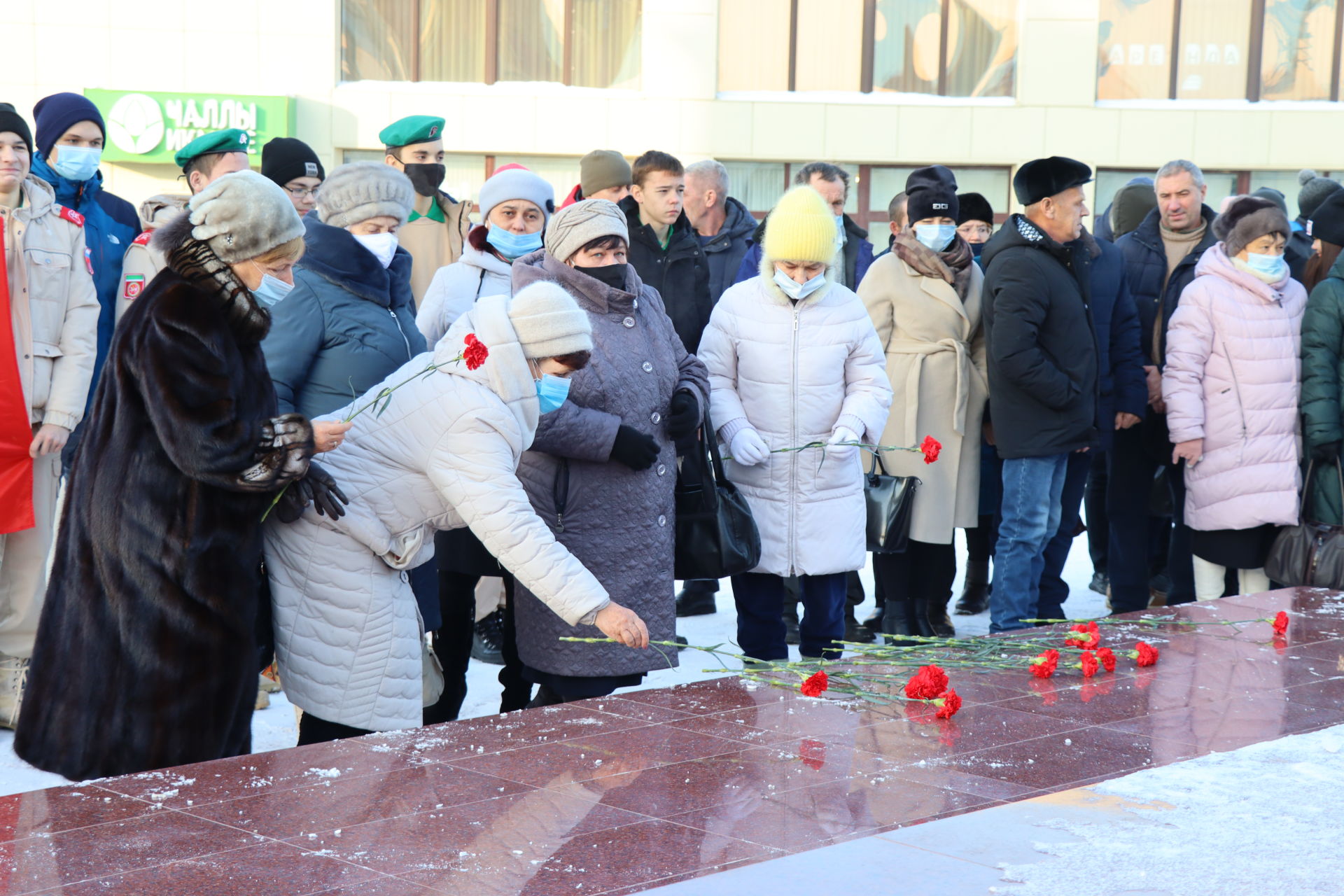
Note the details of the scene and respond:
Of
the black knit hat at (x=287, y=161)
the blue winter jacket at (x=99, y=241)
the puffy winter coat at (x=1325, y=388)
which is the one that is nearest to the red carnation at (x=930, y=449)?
the puffy winter coat at (x=1325, y=388)

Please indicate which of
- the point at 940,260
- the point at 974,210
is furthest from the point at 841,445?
the point at 974,210

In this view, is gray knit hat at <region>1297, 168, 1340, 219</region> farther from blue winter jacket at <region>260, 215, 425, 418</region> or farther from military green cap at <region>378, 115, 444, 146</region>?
blue winter jacket at <region>260, 215, 425, 418</region>

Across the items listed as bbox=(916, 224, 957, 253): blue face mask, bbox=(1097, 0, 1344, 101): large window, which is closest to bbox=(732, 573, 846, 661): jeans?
bbox=(916, 224, 957, 253): blue face mask

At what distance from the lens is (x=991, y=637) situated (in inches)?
174

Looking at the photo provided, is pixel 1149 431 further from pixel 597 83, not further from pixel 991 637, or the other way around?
pixel 597 83

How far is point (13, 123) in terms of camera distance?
5.25 m

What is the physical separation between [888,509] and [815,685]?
2497mm

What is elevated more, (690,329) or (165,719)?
(690,329)

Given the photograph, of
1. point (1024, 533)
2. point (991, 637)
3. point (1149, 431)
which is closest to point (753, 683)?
point (991, 637)

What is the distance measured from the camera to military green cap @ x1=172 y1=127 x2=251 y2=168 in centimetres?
593

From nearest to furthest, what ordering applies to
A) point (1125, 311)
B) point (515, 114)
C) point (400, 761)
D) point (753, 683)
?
1. point (400, 761)
2. point (753, 683)
3. point (1125, 311)
4. point (515, 114)

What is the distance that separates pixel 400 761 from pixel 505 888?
0.78 m

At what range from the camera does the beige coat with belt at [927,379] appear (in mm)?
6691

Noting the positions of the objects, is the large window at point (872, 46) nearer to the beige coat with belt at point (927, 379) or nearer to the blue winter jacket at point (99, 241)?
the beige coat with belt at point (927, 379)
